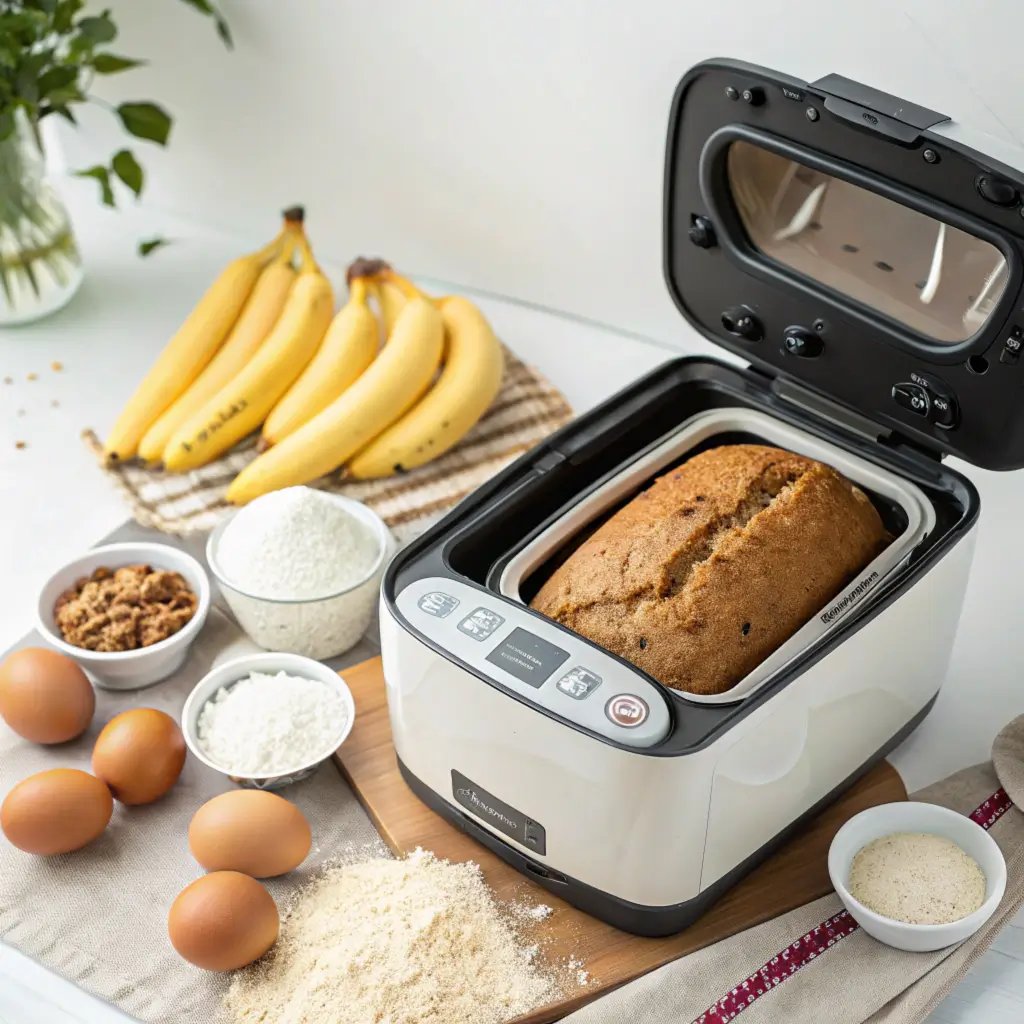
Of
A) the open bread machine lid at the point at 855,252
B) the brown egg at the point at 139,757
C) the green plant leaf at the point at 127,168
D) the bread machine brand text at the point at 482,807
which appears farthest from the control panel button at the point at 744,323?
the green plant leaf at the point at 127,168

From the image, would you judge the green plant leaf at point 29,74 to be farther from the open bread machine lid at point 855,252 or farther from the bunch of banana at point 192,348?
the open bread machine lid at point 855,252

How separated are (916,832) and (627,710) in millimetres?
304

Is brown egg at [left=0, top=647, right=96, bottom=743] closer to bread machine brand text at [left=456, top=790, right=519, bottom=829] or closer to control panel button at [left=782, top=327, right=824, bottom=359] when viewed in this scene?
bread machine brand text at [left=456, top=790, right=519, bottom=829]

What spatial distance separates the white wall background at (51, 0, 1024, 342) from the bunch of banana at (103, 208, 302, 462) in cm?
19

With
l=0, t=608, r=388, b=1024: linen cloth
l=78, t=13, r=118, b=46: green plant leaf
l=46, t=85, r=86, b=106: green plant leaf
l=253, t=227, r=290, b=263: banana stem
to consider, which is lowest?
l=0, t=608, r=388, b=1024: linen cloth

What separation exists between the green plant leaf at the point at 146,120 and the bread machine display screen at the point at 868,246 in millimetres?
835

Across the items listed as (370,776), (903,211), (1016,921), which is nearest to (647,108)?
(903,211)

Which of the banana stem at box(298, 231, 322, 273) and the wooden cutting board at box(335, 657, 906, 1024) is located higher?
the banana stem at box(298, 231, 322, 273)

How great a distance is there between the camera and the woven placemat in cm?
139

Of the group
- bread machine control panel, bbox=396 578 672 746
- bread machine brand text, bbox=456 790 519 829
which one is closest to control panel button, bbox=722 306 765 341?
bread machine control panel, bbox=396 578 672 746

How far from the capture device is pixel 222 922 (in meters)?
0.92

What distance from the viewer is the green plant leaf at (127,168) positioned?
5.21 ft

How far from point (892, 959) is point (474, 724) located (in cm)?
35

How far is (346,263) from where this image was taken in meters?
1.80
